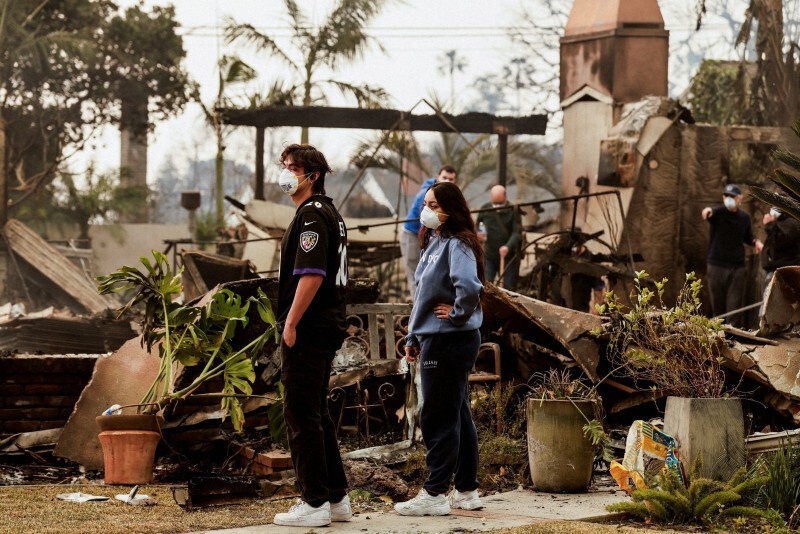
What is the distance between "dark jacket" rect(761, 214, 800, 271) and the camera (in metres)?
12.6

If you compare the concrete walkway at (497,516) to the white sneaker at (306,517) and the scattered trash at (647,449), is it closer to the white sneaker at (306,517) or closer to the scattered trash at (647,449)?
the white sneaker at (306,517)

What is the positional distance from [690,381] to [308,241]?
261 cm

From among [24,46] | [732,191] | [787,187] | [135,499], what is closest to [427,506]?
[135,499]

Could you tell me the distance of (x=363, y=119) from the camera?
20.2 m

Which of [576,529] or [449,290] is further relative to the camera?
[449,290]

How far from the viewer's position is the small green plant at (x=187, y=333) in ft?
25.3

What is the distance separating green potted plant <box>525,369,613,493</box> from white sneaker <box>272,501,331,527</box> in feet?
→ 6.20

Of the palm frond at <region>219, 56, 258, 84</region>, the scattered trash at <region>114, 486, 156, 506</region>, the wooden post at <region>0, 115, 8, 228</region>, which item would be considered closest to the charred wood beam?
the palm frond at <region>219, 56, 258, 84</region>

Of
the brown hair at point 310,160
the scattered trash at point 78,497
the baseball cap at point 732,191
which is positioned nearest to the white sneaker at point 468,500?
the brown hair at point 310,160

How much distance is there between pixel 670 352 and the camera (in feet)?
23.1

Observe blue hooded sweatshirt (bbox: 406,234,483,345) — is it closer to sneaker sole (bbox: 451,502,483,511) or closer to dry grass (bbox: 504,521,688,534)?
sneaker sole (bbox: 451,502,483,511)

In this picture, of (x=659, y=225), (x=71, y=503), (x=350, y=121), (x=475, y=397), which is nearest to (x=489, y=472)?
(x=475, y=397)

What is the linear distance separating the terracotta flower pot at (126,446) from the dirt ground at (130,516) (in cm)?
28

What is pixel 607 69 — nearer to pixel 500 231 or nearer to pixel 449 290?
pixel 500 231
